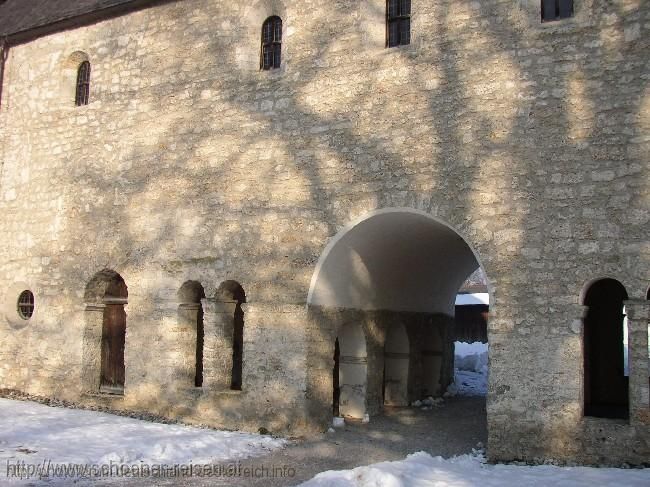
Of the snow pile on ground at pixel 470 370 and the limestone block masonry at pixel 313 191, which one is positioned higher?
the limestone block masonry at pixel 313 191

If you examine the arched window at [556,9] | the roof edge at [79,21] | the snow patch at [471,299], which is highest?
the roof edge at [79,21]

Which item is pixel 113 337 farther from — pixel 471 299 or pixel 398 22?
pixel 471 299

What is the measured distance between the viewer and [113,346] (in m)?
12.0

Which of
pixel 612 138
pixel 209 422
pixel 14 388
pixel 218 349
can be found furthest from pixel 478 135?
pixel 14 388

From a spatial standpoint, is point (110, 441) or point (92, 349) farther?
point (92, 349)

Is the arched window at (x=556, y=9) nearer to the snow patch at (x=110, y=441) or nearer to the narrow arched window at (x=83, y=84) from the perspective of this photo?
the snow patch at (x=110, y=441)

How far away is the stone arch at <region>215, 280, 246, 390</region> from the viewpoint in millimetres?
10391

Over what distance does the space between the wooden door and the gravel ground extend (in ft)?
14.3

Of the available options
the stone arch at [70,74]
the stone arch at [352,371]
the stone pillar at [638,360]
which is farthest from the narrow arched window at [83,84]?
the stone pillar at [638,360]

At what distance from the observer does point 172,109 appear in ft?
36.2

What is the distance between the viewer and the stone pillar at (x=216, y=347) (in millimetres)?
10219
